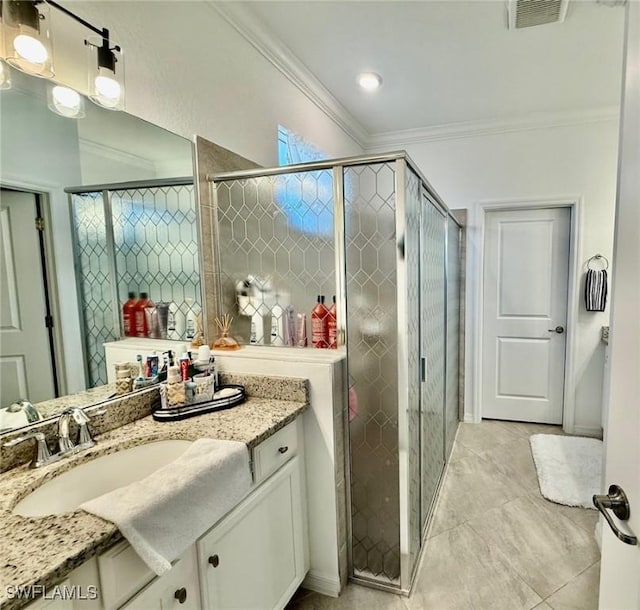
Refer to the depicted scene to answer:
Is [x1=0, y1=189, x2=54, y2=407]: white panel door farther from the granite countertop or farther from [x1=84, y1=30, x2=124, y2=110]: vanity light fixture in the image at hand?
[x1=84, y1=30, x2=124, y2=110]: vanity light fixture

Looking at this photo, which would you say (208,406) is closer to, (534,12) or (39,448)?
(39,448)

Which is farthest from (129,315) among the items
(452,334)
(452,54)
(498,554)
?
(452,334)

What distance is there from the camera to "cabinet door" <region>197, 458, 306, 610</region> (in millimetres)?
1211

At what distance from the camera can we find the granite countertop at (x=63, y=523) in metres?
0.75

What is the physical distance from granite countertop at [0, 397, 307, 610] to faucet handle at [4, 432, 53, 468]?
0.07 ft

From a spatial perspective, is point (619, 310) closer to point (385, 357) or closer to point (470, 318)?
point (385, 357)

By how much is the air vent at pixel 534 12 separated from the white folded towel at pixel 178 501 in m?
2.39

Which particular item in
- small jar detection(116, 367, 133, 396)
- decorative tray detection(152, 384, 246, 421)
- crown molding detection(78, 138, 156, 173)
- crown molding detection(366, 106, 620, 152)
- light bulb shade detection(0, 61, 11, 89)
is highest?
crown molding detection(366, 106, 620, 152)

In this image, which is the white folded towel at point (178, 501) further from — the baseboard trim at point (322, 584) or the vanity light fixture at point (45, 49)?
the vanity light fixture at point (45, 49)

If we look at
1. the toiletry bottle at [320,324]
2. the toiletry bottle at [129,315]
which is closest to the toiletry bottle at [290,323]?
the toiletry bottle at [320,324]

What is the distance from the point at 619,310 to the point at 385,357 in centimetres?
95

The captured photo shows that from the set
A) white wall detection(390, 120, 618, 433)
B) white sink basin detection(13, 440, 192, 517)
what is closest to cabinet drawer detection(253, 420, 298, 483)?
white sink basin detection(13, 440, 192, 517)

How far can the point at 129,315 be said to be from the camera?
162 cm

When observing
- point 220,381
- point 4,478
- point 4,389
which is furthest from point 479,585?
point 4,389
